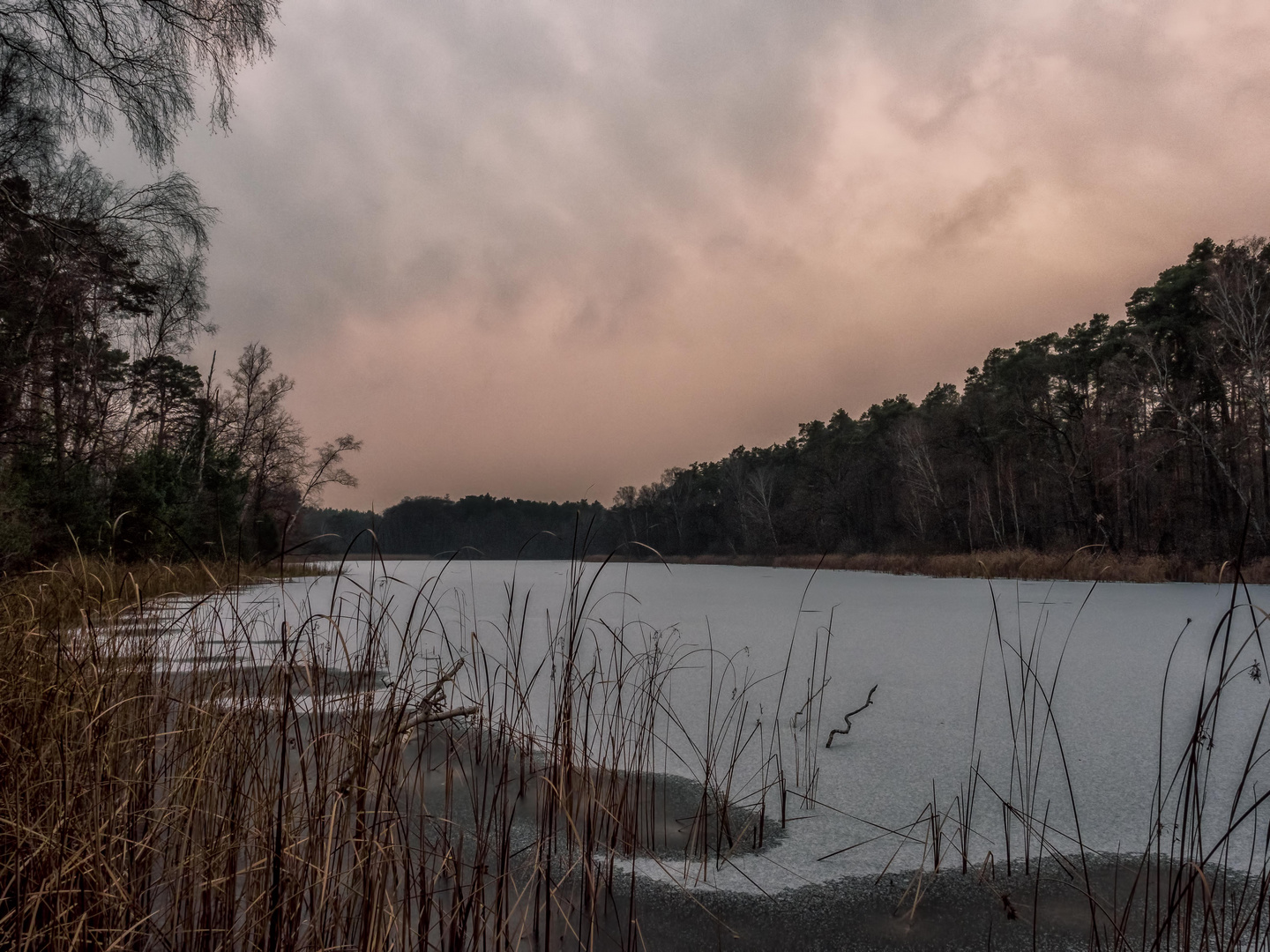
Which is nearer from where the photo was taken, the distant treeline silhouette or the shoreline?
the shoreline

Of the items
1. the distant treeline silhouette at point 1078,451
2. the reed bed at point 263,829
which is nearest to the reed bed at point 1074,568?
the distant treeline silhouette at point 1078,451

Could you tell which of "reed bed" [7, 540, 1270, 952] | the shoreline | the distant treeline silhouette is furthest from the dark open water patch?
the shoreline

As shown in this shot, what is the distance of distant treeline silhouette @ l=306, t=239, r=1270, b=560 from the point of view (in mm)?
12547

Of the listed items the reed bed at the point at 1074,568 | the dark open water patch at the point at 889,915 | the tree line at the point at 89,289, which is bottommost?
the dark open water patch at the point at 889,915

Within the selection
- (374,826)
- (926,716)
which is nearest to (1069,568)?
(926,716)

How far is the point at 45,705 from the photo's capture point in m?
1.48

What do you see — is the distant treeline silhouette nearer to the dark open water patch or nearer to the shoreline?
the shoreline

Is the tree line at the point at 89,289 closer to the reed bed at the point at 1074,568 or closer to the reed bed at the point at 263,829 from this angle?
the reed bed at the point at 263,829

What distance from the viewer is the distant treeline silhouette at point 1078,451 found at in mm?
12547

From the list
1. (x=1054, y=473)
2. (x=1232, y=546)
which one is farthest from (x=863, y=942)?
(x=1054, y=473)

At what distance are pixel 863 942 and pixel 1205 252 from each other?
18890 mm

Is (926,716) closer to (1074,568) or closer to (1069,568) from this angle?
(1074,568)

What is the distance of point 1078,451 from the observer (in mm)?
17047

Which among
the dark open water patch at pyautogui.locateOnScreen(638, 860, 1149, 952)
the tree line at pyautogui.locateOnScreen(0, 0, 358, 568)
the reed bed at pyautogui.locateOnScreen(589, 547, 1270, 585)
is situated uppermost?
the tree line at pyautogui.locateOnScreen(0, 0, 358, 568)
